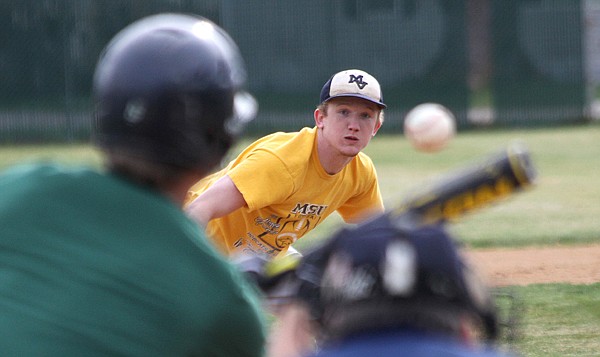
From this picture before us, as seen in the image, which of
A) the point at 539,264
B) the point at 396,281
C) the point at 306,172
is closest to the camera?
the point at 396,281

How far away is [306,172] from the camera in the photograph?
6.63 meters

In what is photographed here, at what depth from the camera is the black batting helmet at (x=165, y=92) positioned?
253 centimetres

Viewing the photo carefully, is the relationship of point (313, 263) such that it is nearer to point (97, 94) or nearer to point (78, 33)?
point (97, 94)

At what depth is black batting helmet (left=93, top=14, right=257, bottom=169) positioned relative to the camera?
99.7 inches

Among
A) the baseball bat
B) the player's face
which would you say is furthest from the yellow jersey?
the baseball bat

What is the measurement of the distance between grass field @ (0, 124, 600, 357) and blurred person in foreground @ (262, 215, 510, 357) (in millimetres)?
675

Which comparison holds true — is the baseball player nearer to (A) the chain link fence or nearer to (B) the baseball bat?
(B) the baseball bat

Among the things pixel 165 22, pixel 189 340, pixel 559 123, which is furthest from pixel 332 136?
pixel 559 123

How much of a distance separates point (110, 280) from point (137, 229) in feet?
0.47

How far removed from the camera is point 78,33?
25719mm

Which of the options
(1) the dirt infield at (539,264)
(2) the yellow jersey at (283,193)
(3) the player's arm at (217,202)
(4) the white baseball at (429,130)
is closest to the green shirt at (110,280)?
(3) the player's arm at (217,202)

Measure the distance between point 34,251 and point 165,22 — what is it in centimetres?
72

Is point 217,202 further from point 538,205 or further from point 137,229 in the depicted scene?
point 538,205

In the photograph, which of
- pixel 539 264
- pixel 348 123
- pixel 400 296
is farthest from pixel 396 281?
pixel 539 264
